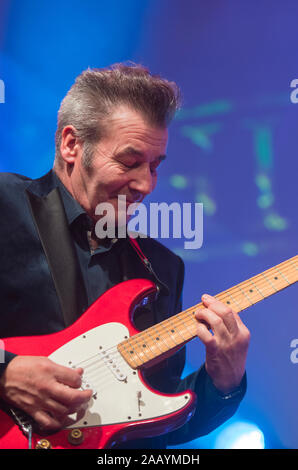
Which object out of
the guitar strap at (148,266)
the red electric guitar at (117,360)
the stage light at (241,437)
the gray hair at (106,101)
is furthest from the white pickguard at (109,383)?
the stage light at (241,437)

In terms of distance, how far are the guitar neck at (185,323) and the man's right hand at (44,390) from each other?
21 centimetres

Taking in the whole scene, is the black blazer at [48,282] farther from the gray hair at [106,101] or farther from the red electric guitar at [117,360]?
the gray hair at [106,101]

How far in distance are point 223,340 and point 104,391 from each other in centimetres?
40

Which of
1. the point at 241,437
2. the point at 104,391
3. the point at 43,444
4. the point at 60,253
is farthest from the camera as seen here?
the point at 241,437

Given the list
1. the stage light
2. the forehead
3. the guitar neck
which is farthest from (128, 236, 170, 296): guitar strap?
the stage light

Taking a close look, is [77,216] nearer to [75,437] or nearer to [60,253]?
[60,253]

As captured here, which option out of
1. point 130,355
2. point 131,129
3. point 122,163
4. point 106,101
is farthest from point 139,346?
point 106,101

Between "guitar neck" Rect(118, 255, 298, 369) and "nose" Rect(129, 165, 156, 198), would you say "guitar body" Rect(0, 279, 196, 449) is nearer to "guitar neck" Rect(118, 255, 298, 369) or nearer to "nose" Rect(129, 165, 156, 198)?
"guitar neck" Rect(118, 255, 298, 369)

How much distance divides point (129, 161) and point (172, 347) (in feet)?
2.24

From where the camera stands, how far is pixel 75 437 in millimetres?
1178

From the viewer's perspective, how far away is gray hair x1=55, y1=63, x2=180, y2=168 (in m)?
1.68

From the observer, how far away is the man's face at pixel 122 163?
1.62 m

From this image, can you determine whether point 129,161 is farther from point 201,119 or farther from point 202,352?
point 202,352

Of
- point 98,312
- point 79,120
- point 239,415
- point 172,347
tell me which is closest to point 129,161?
point 79,120
